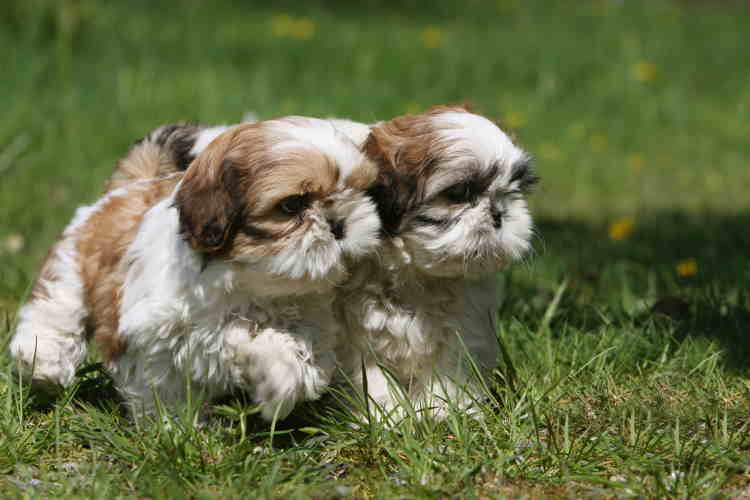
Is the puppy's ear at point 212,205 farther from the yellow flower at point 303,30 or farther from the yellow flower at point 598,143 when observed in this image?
the yellow flower at point 303,30

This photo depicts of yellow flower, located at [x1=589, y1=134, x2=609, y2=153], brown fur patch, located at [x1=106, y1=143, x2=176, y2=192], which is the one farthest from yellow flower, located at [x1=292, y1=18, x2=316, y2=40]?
brown fur patch, located at [x1=106, y1=143, x2=176, y2=192]

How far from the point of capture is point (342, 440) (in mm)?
2500

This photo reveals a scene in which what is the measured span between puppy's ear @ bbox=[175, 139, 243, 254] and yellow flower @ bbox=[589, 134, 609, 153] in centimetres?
518

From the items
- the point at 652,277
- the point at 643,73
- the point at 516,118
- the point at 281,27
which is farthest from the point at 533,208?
the point at 281,27

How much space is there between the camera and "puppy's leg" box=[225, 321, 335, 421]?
243 centimetres

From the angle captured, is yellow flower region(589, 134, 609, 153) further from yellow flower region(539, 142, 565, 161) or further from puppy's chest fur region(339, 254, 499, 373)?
puppy's chest fur region(339, 254, 499, 373)

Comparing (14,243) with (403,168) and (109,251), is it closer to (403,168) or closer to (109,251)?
(109,251)

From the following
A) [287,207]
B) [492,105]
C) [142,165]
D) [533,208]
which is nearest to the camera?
[287,207]

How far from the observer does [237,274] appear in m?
2.40

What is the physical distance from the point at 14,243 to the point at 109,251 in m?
1.86

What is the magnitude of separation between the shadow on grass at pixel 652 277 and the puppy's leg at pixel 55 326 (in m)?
1.54

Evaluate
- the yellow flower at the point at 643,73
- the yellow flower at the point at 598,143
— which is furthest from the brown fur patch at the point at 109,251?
the yellow flower at the point at 643,73

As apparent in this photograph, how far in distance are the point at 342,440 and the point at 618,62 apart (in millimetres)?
7166

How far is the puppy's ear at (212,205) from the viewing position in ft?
7.70
